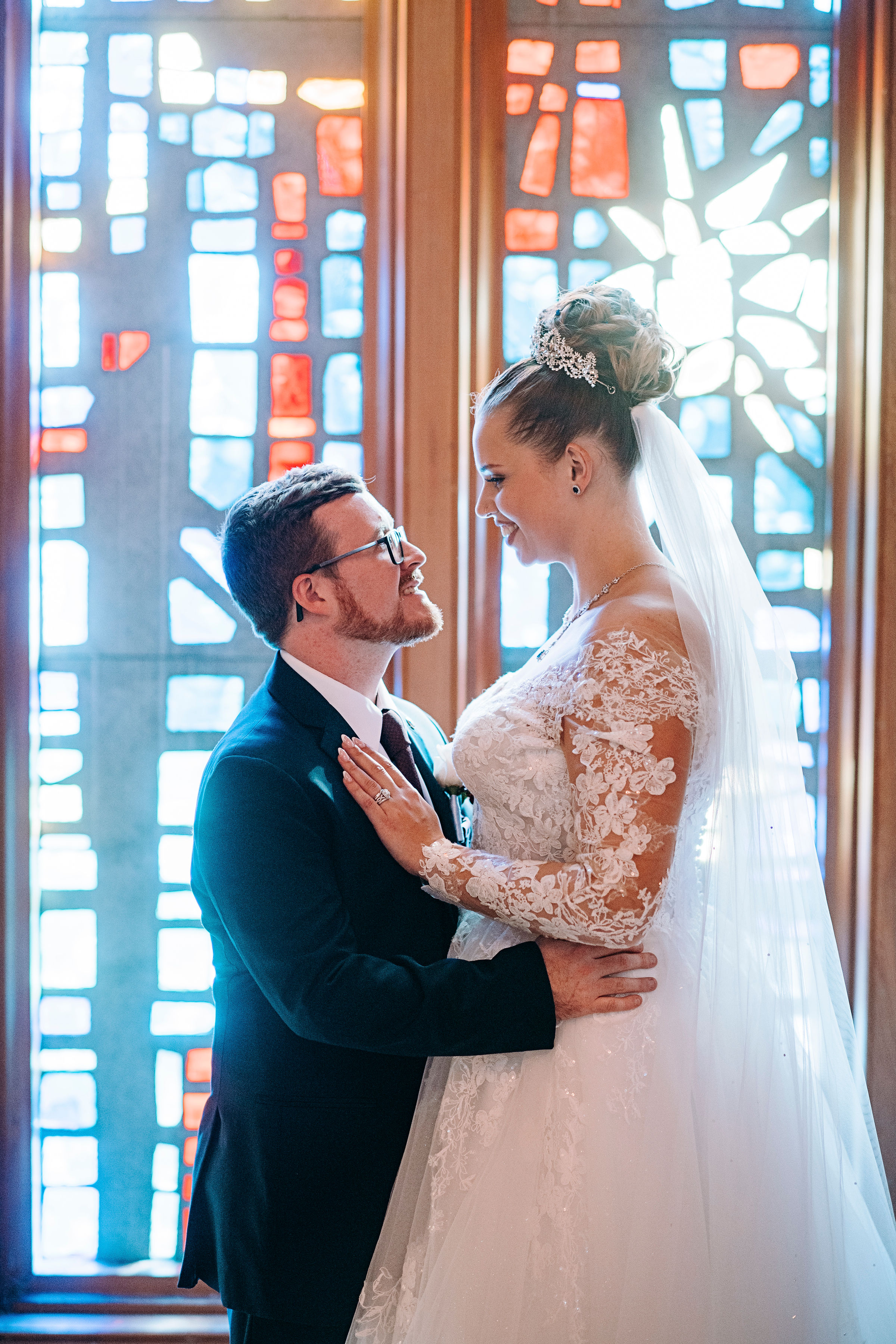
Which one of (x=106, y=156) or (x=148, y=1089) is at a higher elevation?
(x=106, y=156)

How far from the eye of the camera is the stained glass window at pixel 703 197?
246 centimetres

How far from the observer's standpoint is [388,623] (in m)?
1.79

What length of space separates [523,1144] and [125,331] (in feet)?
7.19

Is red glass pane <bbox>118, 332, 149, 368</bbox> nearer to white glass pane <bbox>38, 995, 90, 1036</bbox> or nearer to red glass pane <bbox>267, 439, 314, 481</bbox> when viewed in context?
red glass pane <bbox>267, 439, 314, 481</bbox>

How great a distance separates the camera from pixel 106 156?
2490mm

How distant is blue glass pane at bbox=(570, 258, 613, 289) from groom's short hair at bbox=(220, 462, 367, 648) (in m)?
1.06

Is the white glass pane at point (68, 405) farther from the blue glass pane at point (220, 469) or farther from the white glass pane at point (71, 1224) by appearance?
the white glass pane at point (71, 1224)

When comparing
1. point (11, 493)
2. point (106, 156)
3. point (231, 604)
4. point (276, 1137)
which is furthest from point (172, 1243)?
point (106, 156)

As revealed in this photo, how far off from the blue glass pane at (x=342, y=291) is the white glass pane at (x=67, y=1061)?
6.71 feet

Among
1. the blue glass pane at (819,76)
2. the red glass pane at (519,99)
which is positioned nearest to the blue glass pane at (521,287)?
the red glass pane at (519,99)

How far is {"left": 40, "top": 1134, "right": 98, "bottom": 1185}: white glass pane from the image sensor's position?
247 cm

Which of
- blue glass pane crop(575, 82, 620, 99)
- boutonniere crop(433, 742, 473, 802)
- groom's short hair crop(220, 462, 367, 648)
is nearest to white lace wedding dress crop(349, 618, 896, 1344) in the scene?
boutonniere crop(433, 742, 473, 802)

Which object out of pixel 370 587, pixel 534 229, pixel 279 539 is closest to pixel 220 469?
pixel 279 539

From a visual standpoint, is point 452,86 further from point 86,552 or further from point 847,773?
point 847,773
